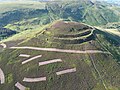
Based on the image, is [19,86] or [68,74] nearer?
[19,86]

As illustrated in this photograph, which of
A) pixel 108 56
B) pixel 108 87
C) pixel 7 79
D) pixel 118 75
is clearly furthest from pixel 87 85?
pixel 7 79

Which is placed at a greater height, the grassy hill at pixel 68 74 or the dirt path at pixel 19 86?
the grassy hill at pixel 68 74

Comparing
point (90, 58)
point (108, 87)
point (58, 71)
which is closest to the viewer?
point (108, 87)

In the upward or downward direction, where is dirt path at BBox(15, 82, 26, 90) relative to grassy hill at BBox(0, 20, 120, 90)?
downward

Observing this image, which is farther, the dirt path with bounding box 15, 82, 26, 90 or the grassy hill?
the grassy hill

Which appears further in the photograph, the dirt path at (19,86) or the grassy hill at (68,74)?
the grassy hill at (68,74)

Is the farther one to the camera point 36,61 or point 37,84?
point 36,61

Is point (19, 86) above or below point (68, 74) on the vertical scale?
below

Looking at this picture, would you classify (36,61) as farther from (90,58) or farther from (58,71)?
(90,58)

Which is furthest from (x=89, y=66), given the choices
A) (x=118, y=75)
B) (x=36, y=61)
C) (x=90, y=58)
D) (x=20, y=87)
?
(x=20, y=87)

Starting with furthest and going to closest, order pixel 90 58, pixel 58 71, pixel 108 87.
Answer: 1. pixel 90 58
2. pixel 58 71
3. pixel 108 87
